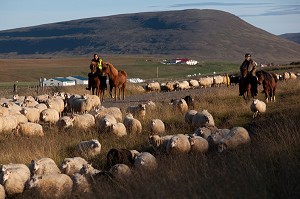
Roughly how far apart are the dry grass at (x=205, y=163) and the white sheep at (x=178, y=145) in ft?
1.44

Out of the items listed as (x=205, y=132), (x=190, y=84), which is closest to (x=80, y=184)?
(x=205, y=132)

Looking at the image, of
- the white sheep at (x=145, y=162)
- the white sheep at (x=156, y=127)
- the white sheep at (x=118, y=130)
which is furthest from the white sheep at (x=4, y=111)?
the white sheep at (x=145, y=162)

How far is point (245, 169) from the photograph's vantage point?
10.2 meters

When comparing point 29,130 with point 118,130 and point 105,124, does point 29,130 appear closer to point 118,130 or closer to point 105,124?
point 105,124

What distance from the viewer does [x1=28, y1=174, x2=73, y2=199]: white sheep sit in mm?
10984

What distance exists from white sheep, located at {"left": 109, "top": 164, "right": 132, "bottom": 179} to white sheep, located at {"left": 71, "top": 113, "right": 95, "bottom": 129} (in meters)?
6.46

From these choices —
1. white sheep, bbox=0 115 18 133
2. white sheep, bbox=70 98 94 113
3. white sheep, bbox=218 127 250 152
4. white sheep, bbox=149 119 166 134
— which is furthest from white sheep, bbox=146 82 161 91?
white sheep, bbox=218 127 250 152

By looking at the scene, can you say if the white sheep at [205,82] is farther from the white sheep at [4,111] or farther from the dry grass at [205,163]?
the white sheep at [4,111]

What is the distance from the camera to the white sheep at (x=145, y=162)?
12125 millimetres

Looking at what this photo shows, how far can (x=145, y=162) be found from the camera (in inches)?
485

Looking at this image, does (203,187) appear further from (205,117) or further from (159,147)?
(205,117)

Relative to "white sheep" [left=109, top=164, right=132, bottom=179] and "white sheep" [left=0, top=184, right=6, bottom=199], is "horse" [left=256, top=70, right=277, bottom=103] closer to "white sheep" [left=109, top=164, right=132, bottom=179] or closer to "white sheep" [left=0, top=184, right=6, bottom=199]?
"white sheep" [left=109, top=164, right=132, bottom=179]

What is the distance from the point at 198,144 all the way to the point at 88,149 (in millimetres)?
2634

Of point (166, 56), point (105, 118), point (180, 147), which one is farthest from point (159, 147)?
point (166, 56)
